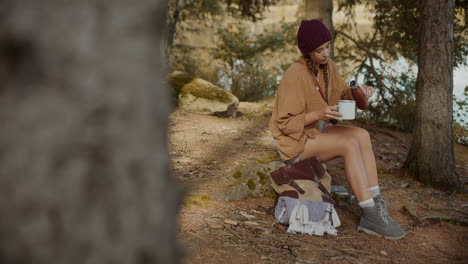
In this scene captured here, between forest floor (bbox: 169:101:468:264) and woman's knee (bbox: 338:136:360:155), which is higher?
woman's knee (bbox: 338:136:360:155)

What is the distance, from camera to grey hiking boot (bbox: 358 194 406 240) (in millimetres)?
3775

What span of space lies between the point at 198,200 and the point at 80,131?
293 centimetres

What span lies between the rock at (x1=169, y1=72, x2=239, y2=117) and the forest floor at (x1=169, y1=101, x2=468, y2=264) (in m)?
1.76

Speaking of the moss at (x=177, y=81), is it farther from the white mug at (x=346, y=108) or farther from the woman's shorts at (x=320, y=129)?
the white mug at (x=346, y=108)

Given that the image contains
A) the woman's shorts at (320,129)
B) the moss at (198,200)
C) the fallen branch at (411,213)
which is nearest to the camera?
the moss at (198,200)

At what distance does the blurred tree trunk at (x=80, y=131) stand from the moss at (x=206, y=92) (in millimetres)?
7026

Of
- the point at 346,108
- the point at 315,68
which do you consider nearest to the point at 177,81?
the point at 315,68

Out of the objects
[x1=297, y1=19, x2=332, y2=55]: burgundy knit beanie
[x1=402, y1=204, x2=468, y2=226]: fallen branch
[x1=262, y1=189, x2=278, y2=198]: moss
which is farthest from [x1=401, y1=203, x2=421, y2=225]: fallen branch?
[x1=297, y1=19, x2=332, y2=55]: burgundy knit beanie

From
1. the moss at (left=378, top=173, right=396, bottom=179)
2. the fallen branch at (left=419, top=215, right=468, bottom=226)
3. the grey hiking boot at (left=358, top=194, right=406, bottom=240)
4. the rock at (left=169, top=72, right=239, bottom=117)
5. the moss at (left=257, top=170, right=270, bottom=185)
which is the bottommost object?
the fallen branch at (left=419, top=215, right=468, bottom=226)

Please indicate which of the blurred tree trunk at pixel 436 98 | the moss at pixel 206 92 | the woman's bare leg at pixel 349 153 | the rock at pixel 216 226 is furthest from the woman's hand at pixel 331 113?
the moss at pixel 206 92

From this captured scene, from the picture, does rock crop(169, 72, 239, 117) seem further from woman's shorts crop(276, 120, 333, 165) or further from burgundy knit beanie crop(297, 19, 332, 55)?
burgundy knit beanie crop(297, 19, 332, 55)

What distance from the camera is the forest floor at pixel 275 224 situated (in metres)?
3.26

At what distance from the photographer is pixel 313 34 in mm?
3850

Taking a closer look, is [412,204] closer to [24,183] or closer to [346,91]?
[346,91]
